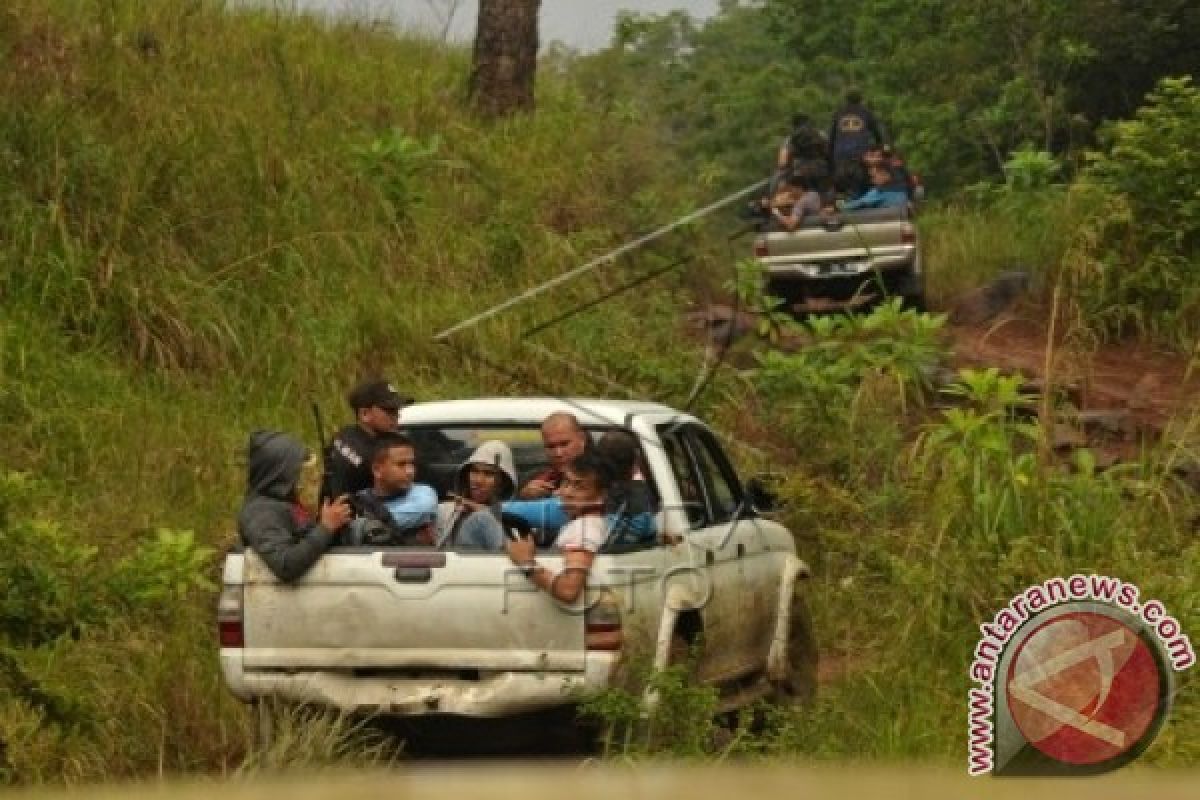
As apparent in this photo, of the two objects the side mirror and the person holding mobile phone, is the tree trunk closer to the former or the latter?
the side mirror

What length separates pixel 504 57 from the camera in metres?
21.5

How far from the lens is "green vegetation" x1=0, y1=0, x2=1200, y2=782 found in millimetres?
8250

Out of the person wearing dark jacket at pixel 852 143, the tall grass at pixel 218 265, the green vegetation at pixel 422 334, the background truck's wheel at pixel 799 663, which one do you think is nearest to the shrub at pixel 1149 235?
the green vegetation at pixel 422 334

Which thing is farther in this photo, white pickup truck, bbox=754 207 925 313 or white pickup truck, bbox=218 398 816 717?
white pickup truck, bbox=754 207 925 313

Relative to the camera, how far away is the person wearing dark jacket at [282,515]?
745cm

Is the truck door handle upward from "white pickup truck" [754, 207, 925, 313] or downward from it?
upward

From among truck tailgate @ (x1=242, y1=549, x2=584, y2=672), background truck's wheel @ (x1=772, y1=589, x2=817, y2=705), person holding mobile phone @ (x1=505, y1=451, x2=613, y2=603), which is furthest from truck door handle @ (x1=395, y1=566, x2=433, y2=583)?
background truck's wheel @ (x1=772, y1=589, x2=817, y2=705)

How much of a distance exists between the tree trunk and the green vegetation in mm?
411

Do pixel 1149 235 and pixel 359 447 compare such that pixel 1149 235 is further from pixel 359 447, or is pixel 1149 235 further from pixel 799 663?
pixel 359 447

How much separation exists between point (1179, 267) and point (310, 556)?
483 inches

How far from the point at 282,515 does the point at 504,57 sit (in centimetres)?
1425

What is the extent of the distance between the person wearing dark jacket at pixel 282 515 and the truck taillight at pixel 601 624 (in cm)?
93

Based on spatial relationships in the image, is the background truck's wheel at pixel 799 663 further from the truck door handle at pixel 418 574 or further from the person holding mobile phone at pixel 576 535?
the truck door handle at pixel 418 574

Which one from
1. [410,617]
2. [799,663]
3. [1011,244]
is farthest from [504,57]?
[410,617]
